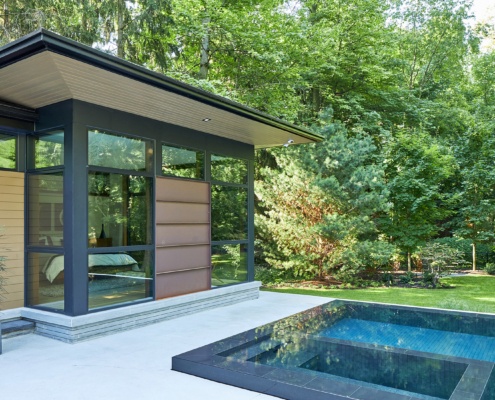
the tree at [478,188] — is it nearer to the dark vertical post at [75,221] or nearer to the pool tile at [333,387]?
the pool tile at [333,387]

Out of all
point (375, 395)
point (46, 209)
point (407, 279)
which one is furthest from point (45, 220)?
point (407, 279)

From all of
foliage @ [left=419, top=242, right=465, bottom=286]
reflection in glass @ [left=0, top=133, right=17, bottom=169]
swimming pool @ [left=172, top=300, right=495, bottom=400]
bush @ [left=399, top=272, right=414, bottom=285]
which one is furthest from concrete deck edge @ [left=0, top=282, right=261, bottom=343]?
bush @ [left=399, top=272, right=414, bottom=285]

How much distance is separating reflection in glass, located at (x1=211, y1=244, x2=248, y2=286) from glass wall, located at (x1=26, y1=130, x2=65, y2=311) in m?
2.78

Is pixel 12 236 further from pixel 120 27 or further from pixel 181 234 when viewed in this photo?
pixel 120 27

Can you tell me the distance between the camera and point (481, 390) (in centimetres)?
360

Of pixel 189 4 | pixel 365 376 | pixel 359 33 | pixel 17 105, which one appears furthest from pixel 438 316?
pixel 359 33

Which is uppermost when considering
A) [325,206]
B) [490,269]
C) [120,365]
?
[325,206]

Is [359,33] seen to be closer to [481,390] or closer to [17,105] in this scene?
[17,105]

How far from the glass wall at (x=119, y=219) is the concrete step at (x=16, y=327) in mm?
867

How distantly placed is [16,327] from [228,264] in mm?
3694

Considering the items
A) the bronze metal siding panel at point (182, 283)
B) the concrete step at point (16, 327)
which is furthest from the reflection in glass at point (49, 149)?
the bronze metal siding panel at point (182, 283)

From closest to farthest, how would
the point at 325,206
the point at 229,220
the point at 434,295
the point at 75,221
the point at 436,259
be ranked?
1. the point at 75,221
2. the point at 229,220
3. the point at 434,295
4. the point at 436,259
5. the point at 325,206

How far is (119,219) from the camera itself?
5941 mm

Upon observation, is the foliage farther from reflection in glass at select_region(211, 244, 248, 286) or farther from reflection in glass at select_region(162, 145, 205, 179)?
reflection in glass at select_region(162, 145, 205, 179)
